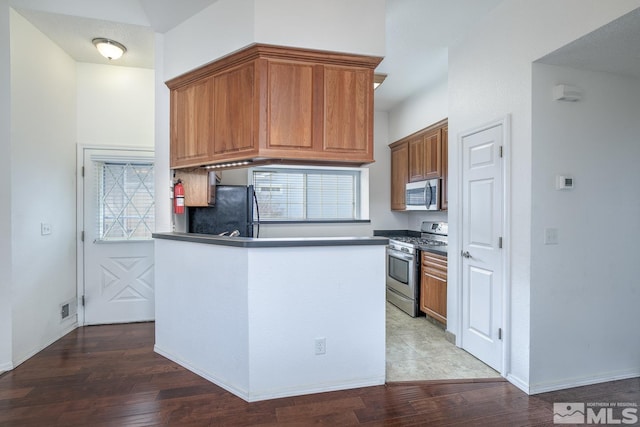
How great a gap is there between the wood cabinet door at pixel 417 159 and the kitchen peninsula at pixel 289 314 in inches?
91.1

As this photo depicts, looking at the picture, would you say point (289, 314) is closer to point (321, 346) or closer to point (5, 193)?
point (321, 346)

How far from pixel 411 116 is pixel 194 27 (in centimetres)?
307

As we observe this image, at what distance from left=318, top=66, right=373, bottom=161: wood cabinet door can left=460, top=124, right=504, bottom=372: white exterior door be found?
0.96 meters

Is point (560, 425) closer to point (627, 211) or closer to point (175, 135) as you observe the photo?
point (627, 211)

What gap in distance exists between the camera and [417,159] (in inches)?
179

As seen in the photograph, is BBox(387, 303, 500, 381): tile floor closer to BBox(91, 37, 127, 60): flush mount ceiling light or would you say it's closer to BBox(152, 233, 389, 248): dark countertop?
BBox(152, 233, 389, 248): dark countertop

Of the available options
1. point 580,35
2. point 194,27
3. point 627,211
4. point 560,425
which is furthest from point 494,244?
point 194,27

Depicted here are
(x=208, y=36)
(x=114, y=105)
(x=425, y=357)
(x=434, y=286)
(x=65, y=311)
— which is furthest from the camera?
(x=114, y=105)

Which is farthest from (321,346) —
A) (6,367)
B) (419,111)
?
(419,111)

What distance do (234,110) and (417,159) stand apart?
2799 millimetres

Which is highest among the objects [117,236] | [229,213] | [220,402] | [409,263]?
[229,213]

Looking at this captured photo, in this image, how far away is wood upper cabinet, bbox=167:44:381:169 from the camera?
8.00 feet

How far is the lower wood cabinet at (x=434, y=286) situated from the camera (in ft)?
11.2

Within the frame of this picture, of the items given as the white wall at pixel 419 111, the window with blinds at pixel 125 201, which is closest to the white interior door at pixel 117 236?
the window with blinds at pixel 125 201
